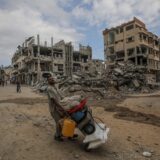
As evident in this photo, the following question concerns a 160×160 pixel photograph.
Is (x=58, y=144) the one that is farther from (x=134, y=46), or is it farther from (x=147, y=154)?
(x=134, y=46)

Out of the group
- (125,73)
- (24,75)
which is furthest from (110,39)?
(125,73)

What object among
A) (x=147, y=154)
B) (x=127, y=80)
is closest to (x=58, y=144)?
(x=147, y=154)

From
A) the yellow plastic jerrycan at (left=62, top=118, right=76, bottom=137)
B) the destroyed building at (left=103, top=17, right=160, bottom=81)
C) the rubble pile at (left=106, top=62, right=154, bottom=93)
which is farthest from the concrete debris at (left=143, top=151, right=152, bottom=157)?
the destroyed building at (left=103, top=17, right=160, bottom=81)

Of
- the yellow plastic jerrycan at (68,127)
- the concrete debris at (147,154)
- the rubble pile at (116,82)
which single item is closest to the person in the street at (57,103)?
the yellow plastic jerrycan at (68,127)

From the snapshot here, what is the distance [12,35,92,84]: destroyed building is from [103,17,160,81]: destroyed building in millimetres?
8833

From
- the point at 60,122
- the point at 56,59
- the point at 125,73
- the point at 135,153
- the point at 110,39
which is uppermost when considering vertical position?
the point at 110,39

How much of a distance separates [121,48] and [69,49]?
46.2ft

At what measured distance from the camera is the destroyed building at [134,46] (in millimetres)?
61062

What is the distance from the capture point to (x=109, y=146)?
22.6ft

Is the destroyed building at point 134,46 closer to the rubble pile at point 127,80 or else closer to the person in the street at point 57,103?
the rubble pile at point 127,80

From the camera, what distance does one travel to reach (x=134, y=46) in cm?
6138

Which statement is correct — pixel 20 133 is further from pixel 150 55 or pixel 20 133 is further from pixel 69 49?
pixel 69 49

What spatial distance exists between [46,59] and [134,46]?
2035cm

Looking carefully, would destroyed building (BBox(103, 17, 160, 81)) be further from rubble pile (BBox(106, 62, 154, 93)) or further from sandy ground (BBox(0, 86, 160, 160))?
sandy ground (BBox(0, 86, 160, 160))
